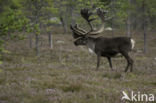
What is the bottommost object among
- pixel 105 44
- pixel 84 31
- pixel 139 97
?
pixel 139 97

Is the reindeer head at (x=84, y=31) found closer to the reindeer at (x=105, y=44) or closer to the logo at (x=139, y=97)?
the reindeer at (x=105, y=44)

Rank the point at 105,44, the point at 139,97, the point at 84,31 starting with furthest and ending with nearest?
the point at 84,31 < the point at 105,44 < the point at 139,97

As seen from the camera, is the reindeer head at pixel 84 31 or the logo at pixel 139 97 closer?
the logo at pixel 139 97

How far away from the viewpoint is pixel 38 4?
17.5 meters

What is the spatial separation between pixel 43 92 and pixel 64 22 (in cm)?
4461

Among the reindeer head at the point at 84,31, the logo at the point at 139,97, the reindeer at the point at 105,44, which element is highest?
the reindeer head at the point at 84,31

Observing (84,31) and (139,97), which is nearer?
(139,97)

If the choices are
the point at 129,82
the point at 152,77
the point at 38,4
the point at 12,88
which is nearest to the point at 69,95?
the point at 12,88

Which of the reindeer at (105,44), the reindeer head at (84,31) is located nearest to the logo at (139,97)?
the reindeer at (105,44)

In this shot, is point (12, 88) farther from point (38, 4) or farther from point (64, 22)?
point (64, 22)

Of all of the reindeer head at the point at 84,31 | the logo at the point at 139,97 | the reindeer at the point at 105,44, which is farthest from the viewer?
the reindeer head at the point at 84,31

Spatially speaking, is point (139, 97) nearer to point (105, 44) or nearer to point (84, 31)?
point (105, 44)

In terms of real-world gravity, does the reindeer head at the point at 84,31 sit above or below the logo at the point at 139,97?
above

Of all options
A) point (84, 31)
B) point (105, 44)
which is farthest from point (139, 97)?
point (84, 31)
